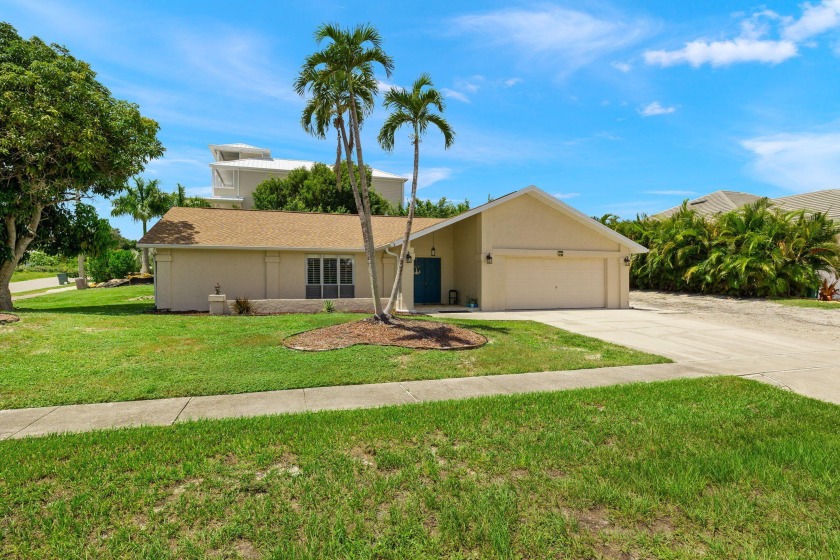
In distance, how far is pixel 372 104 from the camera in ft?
39.0

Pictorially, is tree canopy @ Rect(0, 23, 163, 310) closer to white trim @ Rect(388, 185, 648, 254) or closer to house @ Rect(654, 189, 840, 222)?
white trim @ Rect(388, 185, 648, 254)

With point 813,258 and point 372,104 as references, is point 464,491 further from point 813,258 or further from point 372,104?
point 813,258

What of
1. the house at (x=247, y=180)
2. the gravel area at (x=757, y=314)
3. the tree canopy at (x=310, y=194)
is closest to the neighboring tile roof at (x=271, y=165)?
the house at (x=247, y=180)

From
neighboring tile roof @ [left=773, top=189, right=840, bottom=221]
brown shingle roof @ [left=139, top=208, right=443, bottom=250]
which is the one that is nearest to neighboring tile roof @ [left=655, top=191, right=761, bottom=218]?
neighboring tile roof @ [left=773, top=189, right=840, bottom=221]

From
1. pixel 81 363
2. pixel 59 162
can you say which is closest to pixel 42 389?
pixel 81 363

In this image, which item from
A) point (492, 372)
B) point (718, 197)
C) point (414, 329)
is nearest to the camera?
point (492, 372)

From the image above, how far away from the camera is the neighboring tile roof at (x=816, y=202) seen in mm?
26019

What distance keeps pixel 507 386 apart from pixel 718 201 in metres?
34.0

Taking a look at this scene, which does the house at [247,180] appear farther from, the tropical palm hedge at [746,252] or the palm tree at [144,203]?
the tropical palm hedge at [746,252]

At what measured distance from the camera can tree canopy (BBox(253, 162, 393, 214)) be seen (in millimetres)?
34031

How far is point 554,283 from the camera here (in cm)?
1964

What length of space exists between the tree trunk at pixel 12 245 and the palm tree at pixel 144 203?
18.4m

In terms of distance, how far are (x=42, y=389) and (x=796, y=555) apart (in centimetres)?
896

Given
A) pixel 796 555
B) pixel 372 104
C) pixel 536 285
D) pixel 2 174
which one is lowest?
pixel 796 555
